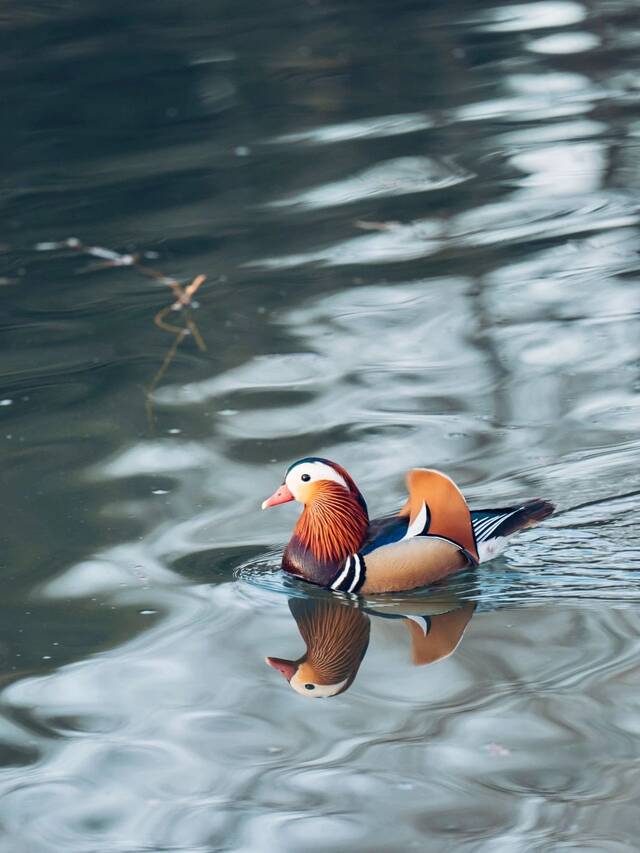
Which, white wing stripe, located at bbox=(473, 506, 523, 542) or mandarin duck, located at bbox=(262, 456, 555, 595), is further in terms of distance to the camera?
white wing stripe, located at bbox=(473, 506, 523, 542)

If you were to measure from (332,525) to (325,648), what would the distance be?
64cm

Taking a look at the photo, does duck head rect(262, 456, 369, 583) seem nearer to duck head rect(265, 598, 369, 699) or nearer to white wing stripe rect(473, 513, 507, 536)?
duck head rect(265, 598, 369, 699)

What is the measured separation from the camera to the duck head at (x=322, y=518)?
5684 millimetres

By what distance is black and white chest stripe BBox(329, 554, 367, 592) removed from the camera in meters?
5.63

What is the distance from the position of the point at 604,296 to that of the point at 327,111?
5196mm

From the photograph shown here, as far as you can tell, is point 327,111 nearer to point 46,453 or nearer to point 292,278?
point 292,278

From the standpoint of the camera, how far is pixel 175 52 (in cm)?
1513

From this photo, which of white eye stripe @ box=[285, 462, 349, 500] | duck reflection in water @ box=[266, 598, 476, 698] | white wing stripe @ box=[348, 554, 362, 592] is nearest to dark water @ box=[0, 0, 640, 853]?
duck reflection in water @ box=[266, 598, 476, 698]

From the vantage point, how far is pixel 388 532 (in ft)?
18.7

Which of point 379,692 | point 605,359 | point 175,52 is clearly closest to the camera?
point 379,692

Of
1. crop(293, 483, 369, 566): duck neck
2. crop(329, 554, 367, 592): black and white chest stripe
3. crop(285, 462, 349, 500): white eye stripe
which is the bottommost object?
crop(329, 554, 367, 592): black and white chest stripe

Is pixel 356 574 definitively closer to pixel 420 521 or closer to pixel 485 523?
pixel 420 521

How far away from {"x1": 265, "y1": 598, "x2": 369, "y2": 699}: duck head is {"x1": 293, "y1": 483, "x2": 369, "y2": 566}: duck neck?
21 centimetres

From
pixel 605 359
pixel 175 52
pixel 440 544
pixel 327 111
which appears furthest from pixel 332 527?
pixel 175 52
